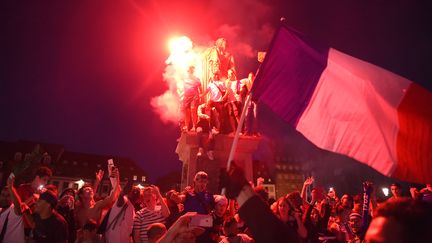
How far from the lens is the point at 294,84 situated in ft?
14.3

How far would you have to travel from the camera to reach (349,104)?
Answer: 385 centimetres

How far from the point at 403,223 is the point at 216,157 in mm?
8626

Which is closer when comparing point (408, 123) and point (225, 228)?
point (408, 123)

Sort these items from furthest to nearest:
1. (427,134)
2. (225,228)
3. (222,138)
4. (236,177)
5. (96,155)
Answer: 1. (96,155)
2. (222,138)
3. (225,228)
4. (427,134)
5. (236,177)

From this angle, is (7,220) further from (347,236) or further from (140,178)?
(140,178)

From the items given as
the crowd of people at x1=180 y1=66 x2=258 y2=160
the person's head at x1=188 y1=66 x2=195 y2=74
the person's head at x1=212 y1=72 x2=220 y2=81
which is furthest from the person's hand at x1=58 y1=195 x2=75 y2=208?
the person's head at x1=212 y1=72 x2=220 y2=81

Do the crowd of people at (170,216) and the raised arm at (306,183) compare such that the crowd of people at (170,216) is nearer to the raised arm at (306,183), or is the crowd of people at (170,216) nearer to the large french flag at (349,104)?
the raised arm at (306,183)

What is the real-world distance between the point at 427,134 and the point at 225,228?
10.5ft

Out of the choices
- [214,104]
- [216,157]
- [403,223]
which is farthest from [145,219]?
[214,104]

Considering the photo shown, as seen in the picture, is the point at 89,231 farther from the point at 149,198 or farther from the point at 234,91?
the point at 234,91

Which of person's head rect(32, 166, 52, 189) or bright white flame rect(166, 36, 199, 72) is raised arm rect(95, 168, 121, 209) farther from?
bright white flame rect(166, 36, 199, 72)

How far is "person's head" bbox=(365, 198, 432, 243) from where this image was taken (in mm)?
1712

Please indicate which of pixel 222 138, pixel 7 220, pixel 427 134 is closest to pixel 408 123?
pixel 427 134

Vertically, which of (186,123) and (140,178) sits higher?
(186,123)
